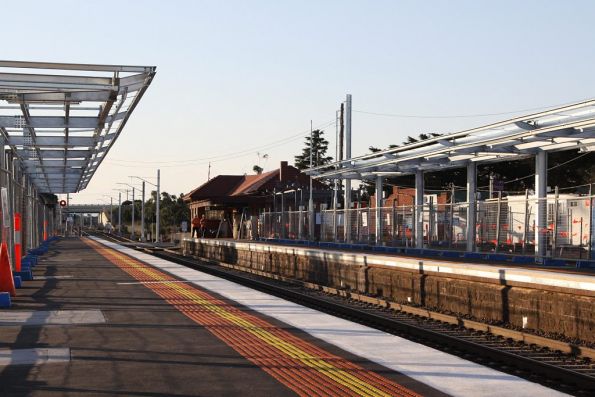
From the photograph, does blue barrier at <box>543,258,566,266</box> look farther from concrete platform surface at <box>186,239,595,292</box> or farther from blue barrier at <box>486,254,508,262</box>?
blue barrier at <box>486,254,508,262</box>

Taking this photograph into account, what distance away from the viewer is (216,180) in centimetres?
10844

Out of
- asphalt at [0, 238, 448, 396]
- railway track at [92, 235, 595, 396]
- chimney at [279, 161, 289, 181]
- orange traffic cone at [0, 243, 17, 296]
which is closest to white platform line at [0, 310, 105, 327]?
asphalt at [0, 238, 448, 396]

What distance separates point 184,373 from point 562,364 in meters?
5.52

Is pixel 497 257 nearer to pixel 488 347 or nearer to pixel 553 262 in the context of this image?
pixel 553 262

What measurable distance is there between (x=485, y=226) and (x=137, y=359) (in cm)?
A: 1796

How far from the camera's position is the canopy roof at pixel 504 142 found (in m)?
21.9

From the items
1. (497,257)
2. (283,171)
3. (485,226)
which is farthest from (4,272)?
(283,171)

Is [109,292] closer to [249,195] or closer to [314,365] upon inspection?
[314,365]

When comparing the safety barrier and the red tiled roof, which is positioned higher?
the red tiled roof

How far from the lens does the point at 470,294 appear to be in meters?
18.5

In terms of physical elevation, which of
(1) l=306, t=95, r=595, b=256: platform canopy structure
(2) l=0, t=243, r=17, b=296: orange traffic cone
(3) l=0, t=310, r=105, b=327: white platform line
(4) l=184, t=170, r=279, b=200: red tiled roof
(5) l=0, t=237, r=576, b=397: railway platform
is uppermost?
(4) l=184, t=170, r=279, b=200: red tiled roof

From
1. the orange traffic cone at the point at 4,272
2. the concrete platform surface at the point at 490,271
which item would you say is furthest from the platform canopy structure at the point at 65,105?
the concrete platform surface at the point at 490,271

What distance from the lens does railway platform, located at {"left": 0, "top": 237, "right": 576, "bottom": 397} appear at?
9.25 metres

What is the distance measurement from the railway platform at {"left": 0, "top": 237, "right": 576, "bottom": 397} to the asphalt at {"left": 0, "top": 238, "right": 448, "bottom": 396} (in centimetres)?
1
